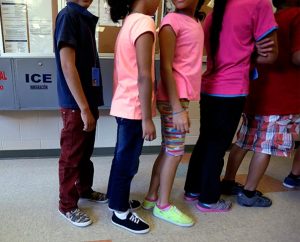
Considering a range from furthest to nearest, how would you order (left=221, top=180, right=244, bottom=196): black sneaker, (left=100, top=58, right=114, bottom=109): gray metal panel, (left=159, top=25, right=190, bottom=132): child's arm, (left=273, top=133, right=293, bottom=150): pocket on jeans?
(left=100, top=58, right=114, bottom=109): gray metal panel, (left=221, top=180, right=244, bottom=196): black sneaker, (left=273, top=133, right=293, bottom=150): pocket on jeans, (left=159, top=25, right=190, bottom=132): child's arm

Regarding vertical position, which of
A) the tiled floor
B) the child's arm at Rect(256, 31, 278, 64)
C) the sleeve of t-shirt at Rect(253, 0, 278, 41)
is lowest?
→ the tiled floor

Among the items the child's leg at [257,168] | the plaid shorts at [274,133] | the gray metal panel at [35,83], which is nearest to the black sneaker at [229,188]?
the child's leg at [257,168]

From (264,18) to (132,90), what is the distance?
700 mm

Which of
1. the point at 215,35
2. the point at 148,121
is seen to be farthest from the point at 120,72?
the point at 215,35

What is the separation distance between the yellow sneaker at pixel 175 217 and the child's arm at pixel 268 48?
0.90m

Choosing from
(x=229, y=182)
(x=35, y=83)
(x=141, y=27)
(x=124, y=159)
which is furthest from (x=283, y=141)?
(x=35, y=83)

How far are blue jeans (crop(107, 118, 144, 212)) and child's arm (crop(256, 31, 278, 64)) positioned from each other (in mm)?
690

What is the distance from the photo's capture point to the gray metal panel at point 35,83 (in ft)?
6.48

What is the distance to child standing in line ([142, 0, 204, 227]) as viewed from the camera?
1.26m

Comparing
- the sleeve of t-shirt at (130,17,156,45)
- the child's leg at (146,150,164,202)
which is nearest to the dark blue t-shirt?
the sleeve of t-shirt at (130,17,156,45)

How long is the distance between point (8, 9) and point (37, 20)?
7.9 inches

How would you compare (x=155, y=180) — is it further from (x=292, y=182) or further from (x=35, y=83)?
(x=35, y=83)

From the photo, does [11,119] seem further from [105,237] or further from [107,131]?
[105,237]

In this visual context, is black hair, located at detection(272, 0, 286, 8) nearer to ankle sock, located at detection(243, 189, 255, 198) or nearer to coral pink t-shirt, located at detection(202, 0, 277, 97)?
coral pink t-shirt, located at detection(202, 0, 277, 97)
